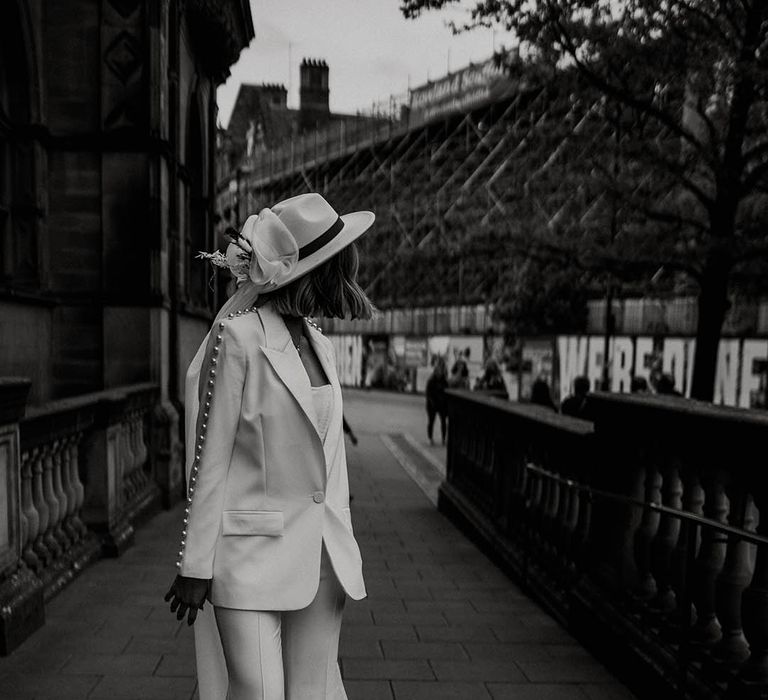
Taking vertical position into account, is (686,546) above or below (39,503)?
above

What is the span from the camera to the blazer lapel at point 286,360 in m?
2.25

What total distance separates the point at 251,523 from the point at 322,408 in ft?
1.24

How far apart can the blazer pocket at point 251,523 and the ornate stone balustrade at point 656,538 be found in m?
1.77

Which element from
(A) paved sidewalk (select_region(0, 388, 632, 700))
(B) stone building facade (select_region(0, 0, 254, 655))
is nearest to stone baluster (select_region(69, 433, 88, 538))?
(A) paved sidewalk (select_region(0, 388, 632, 700))

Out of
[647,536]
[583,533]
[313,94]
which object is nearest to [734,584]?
[647,536]

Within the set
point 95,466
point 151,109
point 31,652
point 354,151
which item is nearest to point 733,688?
point 31,652

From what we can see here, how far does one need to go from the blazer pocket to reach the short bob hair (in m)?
0.56

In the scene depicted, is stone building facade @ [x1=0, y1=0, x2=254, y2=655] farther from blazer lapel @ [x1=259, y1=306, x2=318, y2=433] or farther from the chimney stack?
the chimney stack

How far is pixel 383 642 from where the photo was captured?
4.62 metres

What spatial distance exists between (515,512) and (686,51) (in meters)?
7.26

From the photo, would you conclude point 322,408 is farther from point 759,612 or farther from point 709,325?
point 709,325

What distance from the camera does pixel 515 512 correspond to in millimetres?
6484

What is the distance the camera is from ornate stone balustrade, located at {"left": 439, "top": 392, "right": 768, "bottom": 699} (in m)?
3.17

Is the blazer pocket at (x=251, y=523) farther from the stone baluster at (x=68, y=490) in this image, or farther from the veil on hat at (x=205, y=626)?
the stone baluster at (x=68, y=490)
